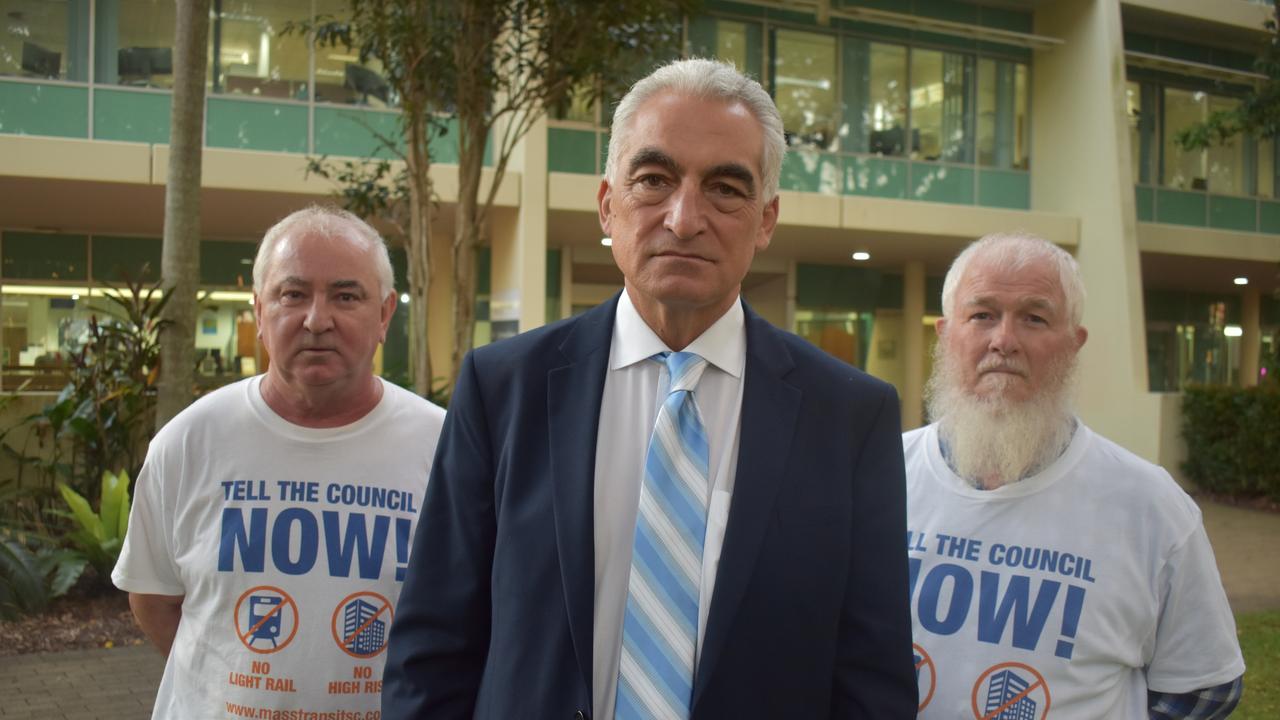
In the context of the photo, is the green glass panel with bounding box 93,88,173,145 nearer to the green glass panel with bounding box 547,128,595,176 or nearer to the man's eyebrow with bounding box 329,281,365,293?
the green glass panel with bounding box 547,128,595,176

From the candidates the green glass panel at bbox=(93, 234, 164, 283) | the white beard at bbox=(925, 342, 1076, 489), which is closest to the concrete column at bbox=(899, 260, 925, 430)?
the green glass panel at bbox=(93, 234, 164, 283)

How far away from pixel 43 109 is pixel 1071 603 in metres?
15.3

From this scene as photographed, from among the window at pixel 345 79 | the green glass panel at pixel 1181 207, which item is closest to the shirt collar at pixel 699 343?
the window at pixel 345 79

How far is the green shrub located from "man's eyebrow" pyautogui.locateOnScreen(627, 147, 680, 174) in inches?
606

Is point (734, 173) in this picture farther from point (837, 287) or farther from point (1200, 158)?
point (1200, 158)

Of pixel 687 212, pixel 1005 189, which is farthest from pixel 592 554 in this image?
pixel 1005 189

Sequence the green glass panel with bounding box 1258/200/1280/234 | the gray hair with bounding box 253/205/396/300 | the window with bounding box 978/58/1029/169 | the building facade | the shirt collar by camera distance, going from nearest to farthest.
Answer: the shirt collar < the gray hair with bounding box 253/205/396/300 < the building facade < the window with bounding box 978/58/1029/169 < the green glass panel with bounding box 1258/200/1280/234

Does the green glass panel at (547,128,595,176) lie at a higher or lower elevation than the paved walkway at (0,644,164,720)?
higher

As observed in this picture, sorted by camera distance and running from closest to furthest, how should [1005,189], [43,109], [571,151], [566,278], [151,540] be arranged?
[151,540], [43,109], [571,151], [566,278], [1005,189]

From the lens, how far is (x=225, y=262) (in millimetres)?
18031

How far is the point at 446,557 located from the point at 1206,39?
2361cm

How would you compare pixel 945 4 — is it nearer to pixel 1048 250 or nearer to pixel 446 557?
pixel 1048 250

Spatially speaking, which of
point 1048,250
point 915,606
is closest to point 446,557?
point 915,606

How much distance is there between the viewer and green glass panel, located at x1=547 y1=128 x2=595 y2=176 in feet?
54.5
